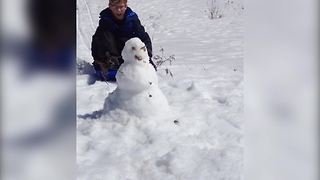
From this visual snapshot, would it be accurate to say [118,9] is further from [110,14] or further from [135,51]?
[135,51]

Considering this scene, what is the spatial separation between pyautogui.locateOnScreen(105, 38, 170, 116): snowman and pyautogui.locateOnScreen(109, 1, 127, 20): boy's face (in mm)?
105

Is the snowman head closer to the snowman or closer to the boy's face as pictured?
the snowman

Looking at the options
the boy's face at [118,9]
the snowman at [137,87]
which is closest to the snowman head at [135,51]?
the snowman at [137,87]

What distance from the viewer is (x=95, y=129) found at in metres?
1.86

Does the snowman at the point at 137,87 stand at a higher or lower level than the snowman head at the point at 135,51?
lower

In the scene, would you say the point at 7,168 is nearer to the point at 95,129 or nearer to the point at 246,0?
the point at 95,129

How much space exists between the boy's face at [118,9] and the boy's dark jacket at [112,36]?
0.04ft

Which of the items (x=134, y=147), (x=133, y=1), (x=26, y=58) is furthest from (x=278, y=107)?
(x=26, y=58)

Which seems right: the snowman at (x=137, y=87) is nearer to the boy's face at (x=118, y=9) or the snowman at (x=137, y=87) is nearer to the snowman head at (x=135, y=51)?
the snowman head at (x=135, y=51)

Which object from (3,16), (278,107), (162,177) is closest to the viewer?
(3,16)

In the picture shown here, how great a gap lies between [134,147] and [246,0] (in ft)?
1.88

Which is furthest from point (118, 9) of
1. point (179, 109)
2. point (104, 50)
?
point (179, 109)

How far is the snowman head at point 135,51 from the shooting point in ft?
6.07

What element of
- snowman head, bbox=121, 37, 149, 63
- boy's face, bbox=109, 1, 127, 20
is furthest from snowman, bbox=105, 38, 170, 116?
boy's face, bbox=109, 1, 127, 20
